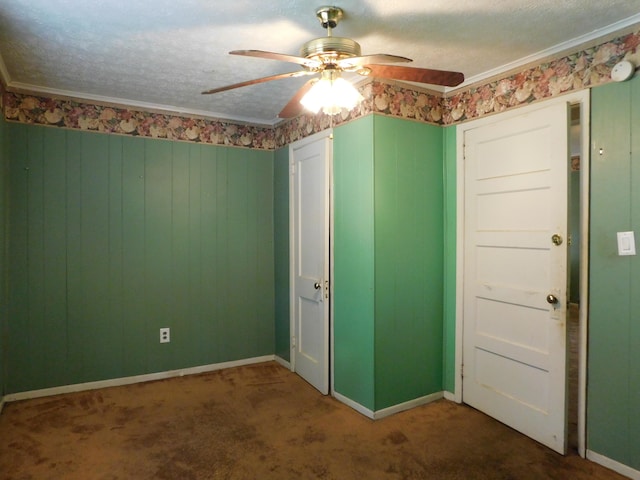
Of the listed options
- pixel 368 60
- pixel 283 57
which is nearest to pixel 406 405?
pixel 368 60

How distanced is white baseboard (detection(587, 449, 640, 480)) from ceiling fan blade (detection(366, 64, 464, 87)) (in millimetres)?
2122

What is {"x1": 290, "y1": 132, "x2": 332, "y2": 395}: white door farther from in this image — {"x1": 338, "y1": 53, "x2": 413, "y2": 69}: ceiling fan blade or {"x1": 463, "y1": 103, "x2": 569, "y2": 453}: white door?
{"x1": 338, "y1": 53, "x2": 413, "y2": 69}: ceiling fan blade

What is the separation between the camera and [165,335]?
138 inches

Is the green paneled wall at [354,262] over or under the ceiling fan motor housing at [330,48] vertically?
under

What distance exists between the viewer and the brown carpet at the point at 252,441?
218cm

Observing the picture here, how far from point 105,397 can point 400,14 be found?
328cm

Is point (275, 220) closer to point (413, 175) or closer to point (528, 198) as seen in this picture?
point (413, 175)

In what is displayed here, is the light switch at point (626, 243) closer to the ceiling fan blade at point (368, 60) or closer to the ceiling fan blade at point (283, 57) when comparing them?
the ceiling fan blade at point (368, 60)

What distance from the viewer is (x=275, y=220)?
3949mm

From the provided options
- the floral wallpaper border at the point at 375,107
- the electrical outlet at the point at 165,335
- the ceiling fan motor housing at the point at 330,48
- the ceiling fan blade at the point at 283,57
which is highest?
the floral wallpaper border at the point at 375,107

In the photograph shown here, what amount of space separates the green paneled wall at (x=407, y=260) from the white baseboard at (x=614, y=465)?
103 cm

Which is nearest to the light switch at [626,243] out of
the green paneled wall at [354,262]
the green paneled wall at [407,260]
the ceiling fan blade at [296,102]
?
the green paneled wall at [407,260]

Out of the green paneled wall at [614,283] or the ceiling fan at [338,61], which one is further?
the green paneled wall at [614,283]

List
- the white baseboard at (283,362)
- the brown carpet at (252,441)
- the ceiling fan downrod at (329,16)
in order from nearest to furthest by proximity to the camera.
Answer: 1. the ceiling fan downrod at (329,16)
2. the brown carpet at (252,441)
3. the white baseboard at (283,362)
